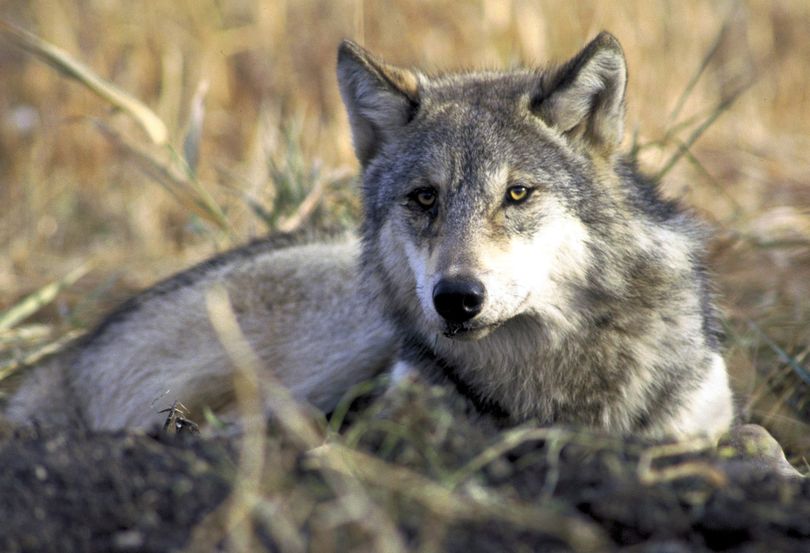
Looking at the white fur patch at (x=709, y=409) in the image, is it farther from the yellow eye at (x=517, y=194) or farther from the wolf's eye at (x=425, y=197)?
the wolf's eye at (x=425, y=197)

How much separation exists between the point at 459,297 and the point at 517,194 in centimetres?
62

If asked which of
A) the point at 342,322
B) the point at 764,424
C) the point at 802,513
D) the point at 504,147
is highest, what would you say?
the point at 504,147

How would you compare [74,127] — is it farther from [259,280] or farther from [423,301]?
[423,301]

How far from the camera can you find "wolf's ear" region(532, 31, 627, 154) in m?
3.99

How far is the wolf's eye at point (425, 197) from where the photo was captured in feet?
13.1

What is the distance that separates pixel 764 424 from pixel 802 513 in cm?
228

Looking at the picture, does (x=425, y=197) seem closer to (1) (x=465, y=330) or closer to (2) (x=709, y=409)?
(1) (x=465, y=330)

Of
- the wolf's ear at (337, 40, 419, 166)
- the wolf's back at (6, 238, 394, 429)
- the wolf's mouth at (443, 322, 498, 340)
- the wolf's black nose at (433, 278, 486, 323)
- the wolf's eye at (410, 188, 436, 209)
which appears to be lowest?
the wolf's back at (6, 238, 394, 429)

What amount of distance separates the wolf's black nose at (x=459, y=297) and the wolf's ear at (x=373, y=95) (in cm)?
115

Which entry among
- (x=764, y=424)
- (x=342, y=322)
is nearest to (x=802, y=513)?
(x=764, y=424)

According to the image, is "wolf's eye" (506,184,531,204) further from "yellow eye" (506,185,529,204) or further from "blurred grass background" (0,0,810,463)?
"blurred grass background" (0,0,810,463)

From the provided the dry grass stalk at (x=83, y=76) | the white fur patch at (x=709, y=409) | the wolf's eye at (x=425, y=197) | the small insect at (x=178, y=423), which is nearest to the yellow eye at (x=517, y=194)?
the wolf's eye at (x=425, y=197)

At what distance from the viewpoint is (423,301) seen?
3.69 meters

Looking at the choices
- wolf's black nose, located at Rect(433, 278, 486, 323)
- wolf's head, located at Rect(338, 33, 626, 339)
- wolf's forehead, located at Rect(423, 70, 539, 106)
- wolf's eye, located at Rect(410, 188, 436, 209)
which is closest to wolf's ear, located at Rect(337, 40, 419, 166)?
wolf's head, located at Rect(338, 33, 626, 339)
